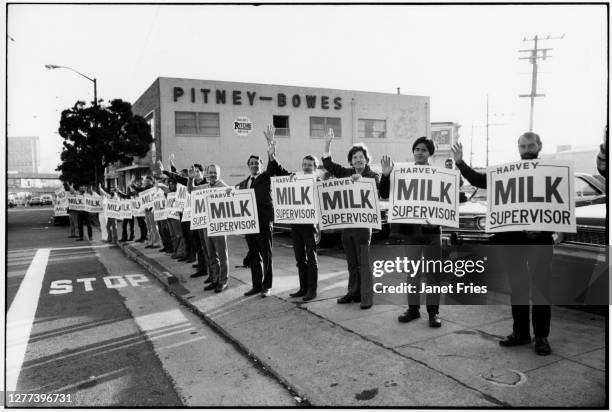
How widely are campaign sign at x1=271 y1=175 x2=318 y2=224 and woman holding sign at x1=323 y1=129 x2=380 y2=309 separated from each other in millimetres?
433

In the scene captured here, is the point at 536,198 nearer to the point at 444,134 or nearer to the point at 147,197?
the point at 147,197

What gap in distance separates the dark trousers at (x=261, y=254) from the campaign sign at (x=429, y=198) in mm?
2253

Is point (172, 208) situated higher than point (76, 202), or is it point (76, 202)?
point (172, 208)

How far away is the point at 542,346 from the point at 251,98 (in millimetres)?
24982

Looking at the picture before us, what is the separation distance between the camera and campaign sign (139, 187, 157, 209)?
1217cm

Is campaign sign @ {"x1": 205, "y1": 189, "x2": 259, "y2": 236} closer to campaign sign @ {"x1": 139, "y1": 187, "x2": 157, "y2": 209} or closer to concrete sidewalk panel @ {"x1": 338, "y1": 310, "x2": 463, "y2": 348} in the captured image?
concrete sidewalk panel @ {"x1": 338, "y1": 310, "x2": 463, "y2": 348}

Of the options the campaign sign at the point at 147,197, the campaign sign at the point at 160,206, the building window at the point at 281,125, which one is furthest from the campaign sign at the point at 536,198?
the building window at the point at 281,125

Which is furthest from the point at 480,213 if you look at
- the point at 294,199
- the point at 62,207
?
the point at 62,207

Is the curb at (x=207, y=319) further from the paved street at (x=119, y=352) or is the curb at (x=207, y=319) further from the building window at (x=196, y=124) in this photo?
the building window at (x=196, y=124)

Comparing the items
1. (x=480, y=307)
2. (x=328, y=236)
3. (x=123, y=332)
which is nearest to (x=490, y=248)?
(x=480, y=307)

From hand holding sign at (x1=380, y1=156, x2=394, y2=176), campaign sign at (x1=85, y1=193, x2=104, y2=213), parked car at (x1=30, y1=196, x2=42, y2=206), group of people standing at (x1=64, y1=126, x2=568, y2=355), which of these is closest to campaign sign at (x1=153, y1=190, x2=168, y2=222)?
group of people standing at (x1=64, y1=126, x2=568, y2=355)

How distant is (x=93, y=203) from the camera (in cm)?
1609

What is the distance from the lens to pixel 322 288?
6.98 metres

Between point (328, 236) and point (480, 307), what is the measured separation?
6.05 m
